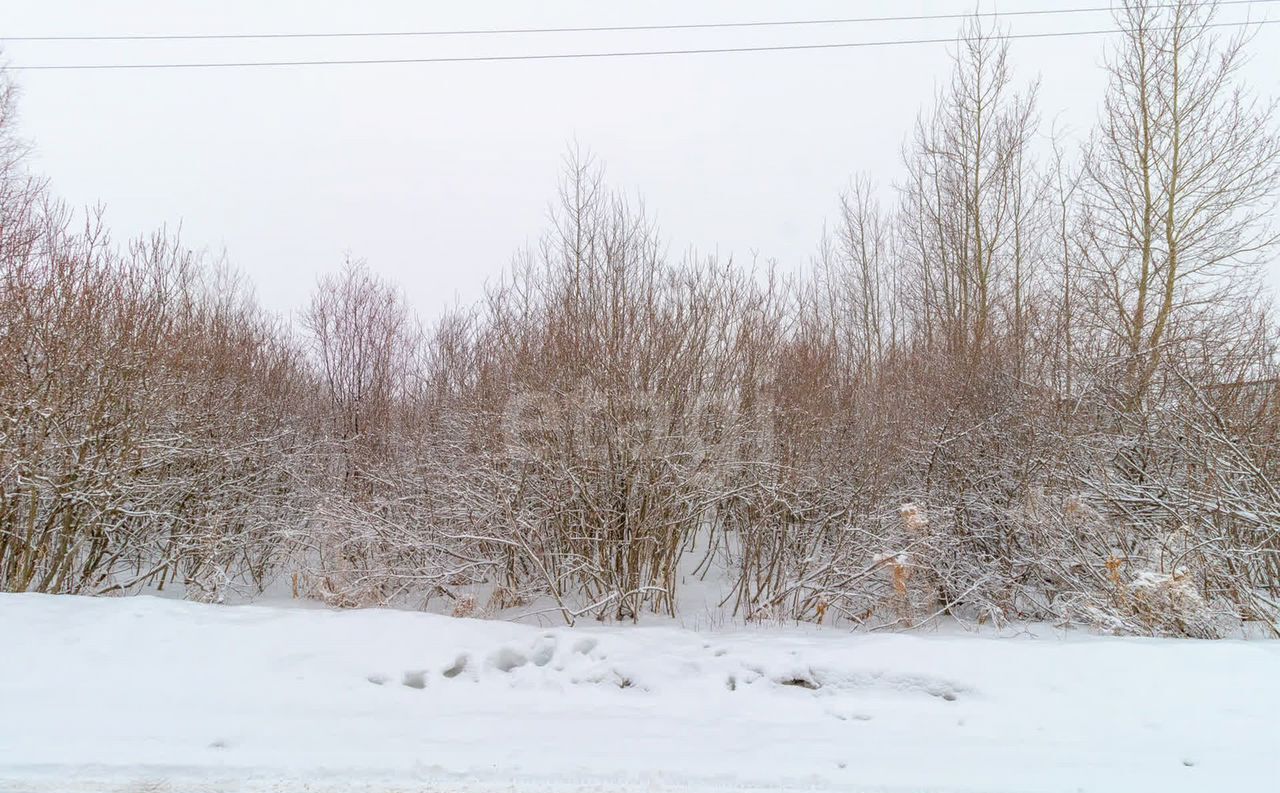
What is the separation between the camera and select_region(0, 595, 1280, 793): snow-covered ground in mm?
3365

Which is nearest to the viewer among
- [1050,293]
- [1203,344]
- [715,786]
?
[715,786]

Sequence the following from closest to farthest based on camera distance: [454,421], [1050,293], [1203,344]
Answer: [1203,344] < [454,421] < [1050,293]

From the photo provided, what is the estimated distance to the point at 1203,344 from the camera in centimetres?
743

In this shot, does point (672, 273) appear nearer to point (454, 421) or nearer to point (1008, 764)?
point (454, 421)

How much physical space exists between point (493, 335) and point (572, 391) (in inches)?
86.9

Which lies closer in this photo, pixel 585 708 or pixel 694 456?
pixel 585 708

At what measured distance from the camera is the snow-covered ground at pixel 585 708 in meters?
3.37

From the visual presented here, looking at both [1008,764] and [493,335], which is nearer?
[1008,764]

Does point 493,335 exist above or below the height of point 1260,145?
below

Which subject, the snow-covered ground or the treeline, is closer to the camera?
the snow-covered ground

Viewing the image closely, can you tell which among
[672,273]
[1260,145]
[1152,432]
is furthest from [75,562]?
[1260,145]

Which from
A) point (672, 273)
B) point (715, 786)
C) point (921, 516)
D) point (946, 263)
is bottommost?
point (715, 786)

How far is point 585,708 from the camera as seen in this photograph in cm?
417

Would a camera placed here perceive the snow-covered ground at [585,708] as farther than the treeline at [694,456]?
No
